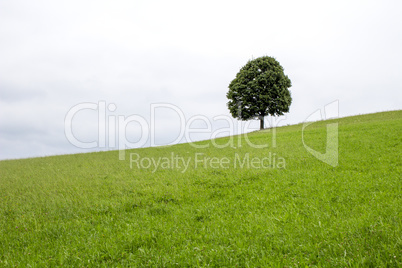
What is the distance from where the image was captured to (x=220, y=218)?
7.23 metres

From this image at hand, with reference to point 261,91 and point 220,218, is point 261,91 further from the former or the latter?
point 220,218

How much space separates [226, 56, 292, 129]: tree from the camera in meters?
41.9

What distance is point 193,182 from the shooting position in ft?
38.8

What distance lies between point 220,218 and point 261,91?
38.1 m

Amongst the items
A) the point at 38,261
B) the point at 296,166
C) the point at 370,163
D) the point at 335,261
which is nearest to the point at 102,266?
the point at 38,261

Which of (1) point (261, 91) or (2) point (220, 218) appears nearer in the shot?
(2) point (220, 218)

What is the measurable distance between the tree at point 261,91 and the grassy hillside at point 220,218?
97.2ft

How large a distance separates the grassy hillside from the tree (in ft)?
97.2

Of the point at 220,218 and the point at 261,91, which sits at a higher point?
the point at 261,91

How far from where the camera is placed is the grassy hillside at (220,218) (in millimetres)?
5016

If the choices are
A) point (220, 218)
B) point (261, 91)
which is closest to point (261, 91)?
point (261, 91)

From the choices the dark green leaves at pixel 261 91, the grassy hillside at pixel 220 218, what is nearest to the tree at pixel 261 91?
the dark green leaves at pixel 261 91

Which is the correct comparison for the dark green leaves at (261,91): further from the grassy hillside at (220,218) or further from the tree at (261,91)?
the grassy hillside at (220,218)

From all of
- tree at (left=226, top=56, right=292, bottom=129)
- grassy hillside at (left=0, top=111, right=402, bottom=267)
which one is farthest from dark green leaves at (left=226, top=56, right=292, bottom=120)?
grassy hillside at (left=0, top=111, right=402, bottom=267)
